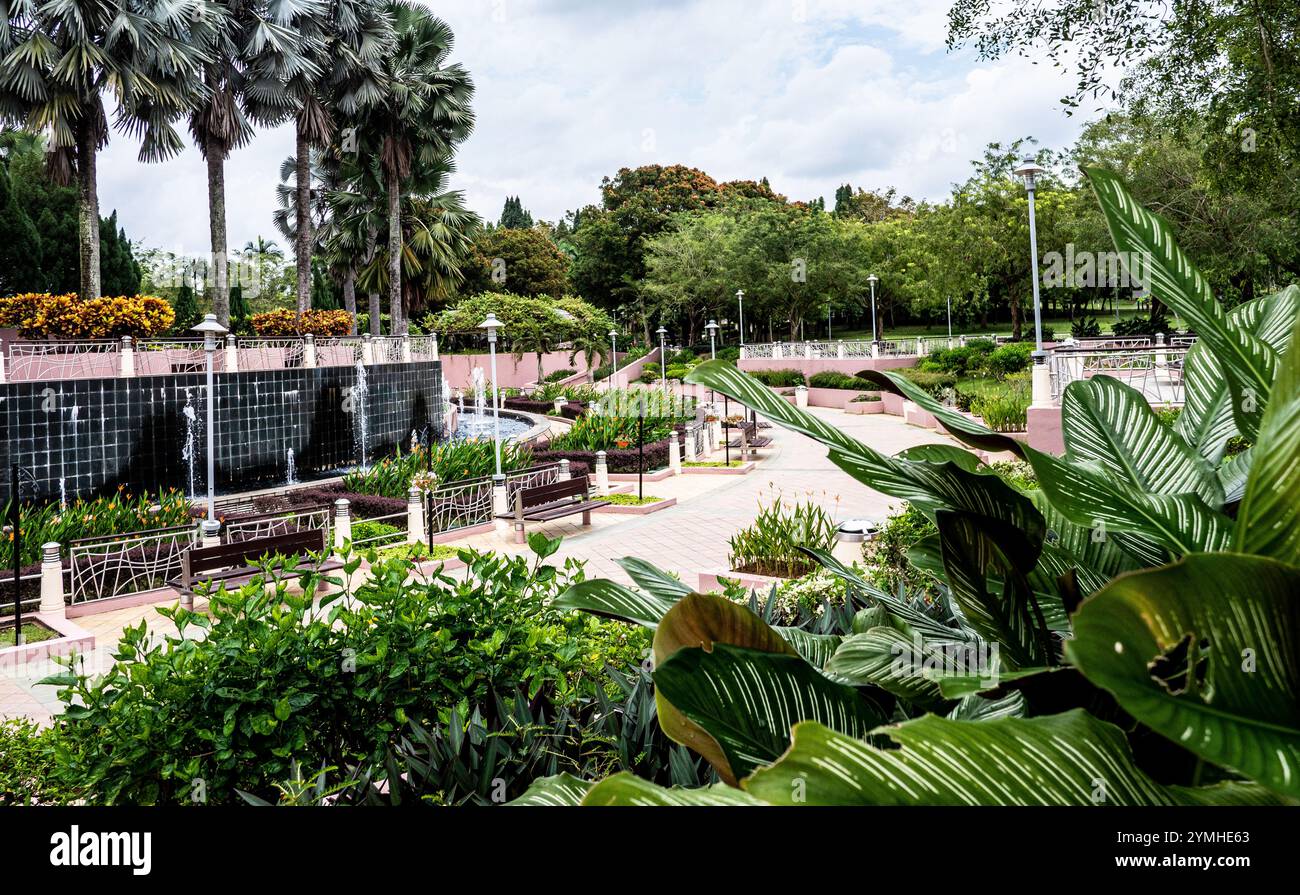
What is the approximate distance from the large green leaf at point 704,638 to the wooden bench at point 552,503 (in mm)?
10767

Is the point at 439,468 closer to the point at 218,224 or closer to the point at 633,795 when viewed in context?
the point at 218,224

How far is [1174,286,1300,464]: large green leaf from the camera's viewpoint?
55.9 inches

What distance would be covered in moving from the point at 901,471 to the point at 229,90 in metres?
23.9

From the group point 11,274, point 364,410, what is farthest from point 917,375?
point 11,274

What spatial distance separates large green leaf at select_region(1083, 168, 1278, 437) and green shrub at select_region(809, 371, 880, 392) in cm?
2895

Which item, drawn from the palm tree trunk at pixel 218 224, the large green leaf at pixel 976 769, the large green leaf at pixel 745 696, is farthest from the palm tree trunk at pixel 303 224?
the large green leaf at pixel 976 769

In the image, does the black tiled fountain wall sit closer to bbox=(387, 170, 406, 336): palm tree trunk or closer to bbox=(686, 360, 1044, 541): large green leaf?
bbox=(387, 170, 406, 336): palm tree trunk

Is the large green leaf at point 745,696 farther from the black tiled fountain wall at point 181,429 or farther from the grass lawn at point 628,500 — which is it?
the black tiled fountain wall at point 181,429

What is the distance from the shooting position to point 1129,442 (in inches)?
58.8

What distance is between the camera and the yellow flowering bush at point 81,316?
15.0m

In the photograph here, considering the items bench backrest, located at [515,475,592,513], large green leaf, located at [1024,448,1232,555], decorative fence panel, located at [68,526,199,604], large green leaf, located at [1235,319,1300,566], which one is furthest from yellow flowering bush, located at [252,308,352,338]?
large green leaf, located at [1235,319,1300,566]
